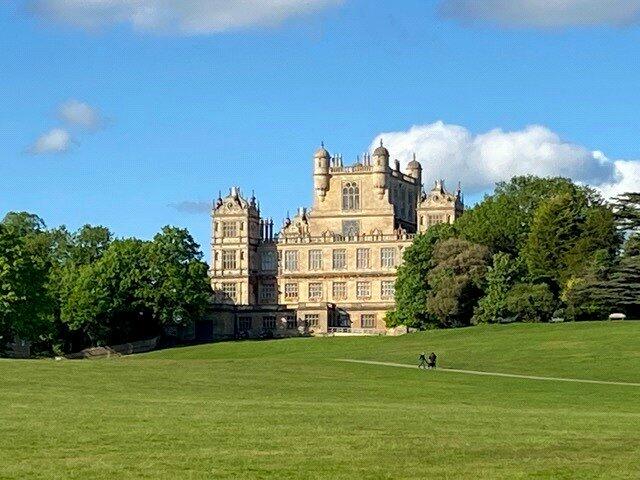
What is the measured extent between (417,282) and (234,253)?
27868 millimetres

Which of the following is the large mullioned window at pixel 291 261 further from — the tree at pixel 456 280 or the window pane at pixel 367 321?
the tree at pixel 456 280

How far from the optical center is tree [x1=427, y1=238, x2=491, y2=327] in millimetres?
106125

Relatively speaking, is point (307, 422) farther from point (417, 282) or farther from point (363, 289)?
point (363, 289)

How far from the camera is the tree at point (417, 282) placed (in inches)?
4353

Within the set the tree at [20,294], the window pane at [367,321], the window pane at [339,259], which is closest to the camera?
the tree at [20,294]

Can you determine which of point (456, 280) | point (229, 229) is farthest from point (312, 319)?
point (456, 280)

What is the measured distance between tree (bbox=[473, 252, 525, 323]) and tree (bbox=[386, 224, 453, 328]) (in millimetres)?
6076

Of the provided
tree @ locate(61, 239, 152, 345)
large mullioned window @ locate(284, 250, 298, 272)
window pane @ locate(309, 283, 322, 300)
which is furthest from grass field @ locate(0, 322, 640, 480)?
large mullioned window @ locate(284, 250, 298, 272)

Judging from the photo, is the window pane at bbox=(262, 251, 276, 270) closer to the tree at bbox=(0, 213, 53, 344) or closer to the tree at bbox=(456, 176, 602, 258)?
the tree at bbox=(456, 176, 602, 258)

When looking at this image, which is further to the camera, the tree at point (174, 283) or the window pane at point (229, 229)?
the window pane at point (229, 229)

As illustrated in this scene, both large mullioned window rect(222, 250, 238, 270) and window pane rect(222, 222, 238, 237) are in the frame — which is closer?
large mullioned window rect(222, 250, 238, 270)

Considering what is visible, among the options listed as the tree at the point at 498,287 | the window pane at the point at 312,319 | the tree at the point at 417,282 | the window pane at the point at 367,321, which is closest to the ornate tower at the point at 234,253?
the window pane at the point at 312,319

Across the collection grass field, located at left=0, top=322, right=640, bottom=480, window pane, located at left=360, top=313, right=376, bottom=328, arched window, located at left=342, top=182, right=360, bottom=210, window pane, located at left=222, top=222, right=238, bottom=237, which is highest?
arched window, located at left=342, top=182, right=360, bottom=210

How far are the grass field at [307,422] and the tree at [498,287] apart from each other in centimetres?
3723
